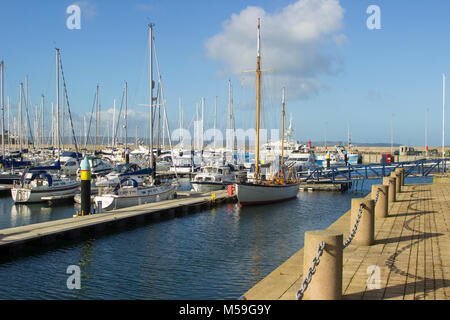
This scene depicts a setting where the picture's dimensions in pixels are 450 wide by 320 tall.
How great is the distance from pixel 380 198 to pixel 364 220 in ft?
15.6

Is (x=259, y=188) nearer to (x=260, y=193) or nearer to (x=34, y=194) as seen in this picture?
(x=260, y=193)

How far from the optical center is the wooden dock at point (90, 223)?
19.4 meters

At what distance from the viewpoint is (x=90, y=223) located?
76.6ft

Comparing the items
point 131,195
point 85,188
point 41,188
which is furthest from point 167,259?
point 41,188

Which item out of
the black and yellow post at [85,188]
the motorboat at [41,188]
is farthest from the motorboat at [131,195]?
the motorboat at [41,188]

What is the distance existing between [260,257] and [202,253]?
2713 mm

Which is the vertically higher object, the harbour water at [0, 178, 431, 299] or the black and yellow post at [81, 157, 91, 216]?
the black and yellow post at [81, 157, 91, 216]

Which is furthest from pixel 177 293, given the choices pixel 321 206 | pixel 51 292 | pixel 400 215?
pixel 321 206

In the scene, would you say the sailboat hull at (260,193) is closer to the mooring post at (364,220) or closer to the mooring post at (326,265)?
the mooring post at (364,220)

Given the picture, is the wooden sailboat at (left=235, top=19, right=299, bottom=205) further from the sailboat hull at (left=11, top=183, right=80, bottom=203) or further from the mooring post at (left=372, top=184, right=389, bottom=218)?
the mooring post at (left=372, top=184, right=389, bottom=218)

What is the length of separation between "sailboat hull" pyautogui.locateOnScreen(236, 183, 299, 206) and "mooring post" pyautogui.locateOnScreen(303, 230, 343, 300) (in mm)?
28313

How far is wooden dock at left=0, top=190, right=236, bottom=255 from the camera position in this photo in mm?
19438

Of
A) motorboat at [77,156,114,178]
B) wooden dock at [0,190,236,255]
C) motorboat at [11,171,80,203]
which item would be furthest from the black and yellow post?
motorboat at [77,156,114,178]
